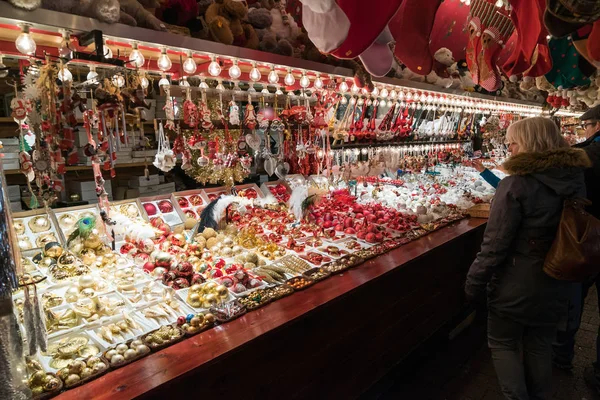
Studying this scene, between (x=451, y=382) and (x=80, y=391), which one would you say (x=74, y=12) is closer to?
(x=80, y=391)

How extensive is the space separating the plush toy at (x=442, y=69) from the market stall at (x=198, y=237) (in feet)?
0.75

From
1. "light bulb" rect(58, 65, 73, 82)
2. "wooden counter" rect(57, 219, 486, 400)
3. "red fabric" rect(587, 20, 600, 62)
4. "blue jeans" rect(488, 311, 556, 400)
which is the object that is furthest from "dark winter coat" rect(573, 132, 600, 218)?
"light bulb" rect(58, 65, 73, 82)

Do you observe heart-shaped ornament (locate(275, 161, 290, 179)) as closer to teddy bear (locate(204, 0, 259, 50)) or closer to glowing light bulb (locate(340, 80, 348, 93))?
glowing light bulb (locate(340, 80, 348, 93))

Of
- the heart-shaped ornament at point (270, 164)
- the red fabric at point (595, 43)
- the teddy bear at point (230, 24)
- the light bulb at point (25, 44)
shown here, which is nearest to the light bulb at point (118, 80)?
the light bulb at point (25, 44)

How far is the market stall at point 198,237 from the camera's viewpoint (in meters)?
1.50

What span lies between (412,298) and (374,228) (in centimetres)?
59

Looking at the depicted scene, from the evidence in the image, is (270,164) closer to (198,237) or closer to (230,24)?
(198,237)

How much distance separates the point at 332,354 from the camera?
2094 mm

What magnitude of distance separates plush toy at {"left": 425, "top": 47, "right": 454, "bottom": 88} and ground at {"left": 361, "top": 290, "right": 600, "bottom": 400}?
8.66 feet

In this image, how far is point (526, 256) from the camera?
1.97m

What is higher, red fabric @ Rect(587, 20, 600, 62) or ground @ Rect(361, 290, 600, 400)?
red fabric @ Rect(587, 20, 600, 62)

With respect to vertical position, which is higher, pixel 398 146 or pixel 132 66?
pixel 132 66

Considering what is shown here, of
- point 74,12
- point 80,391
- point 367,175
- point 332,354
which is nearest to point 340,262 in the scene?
point 332,354

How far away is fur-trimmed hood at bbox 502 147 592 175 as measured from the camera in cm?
187
